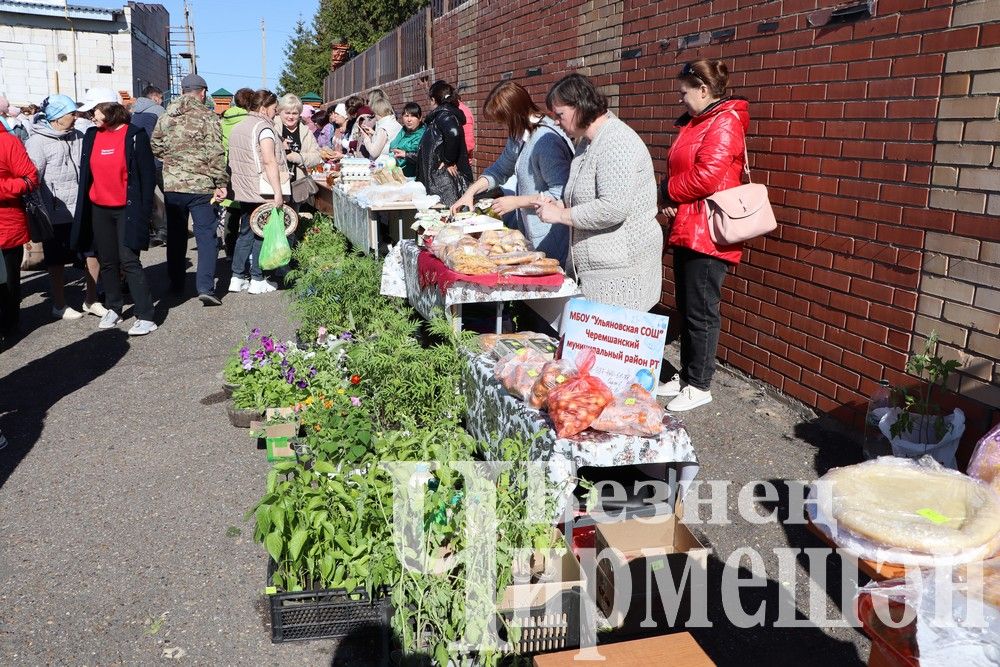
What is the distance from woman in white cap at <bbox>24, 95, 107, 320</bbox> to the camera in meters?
7.92

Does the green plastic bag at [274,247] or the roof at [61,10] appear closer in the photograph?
the green plastic bag at [274,247]

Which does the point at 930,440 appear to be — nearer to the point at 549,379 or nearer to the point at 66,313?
the point at 549,379

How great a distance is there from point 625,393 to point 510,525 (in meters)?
0.82

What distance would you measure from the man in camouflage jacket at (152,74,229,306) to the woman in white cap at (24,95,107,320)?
0.81 m

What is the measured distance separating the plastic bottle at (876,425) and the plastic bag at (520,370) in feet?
5.51

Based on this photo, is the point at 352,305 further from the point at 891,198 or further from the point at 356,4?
the point at 356,4

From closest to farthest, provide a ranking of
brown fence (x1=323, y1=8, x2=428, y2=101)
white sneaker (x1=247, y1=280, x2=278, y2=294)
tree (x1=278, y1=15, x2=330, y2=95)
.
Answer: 1. white sneaker (x1=247, y1=280, x2=278, y2=294)
2. brown fence (x1=323, y1=8, x2=428, y2=101)
3. tree (x1=278, y1=15, x2=330, y2=95)

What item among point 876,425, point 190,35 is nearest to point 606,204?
point 876,425

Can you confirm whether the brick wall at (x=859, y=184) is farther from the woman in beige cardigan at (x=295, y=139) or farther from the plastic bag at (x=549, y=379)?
the woman in beige cardigan at (x=295, y=139)

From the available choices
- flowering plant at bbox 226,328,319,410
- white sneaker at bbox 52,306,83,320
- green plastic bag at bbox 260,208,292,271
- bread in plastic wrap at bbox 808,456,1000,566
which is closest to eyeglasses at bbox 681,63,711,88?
flowering plant at bbox 226,328,319,410

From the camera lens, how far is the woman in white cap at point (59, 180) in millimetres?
7922

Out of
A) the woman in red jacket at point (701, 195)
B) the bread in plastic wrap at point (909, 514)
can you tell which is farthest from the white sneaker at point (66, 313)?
the bread in plastic wrap at point (909, 514)

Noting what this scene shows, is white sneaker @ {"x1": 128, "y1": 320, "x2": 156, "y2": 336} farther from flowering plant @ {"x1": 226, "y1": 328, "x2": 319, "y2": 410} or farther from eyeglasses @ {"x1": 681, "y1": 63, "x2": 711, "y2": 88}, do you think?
eyeglasses @ {"x1": 681, "y1": 63, "x2": 711, "y2": 88}

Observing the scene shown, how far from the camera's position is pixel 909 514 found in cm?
190
